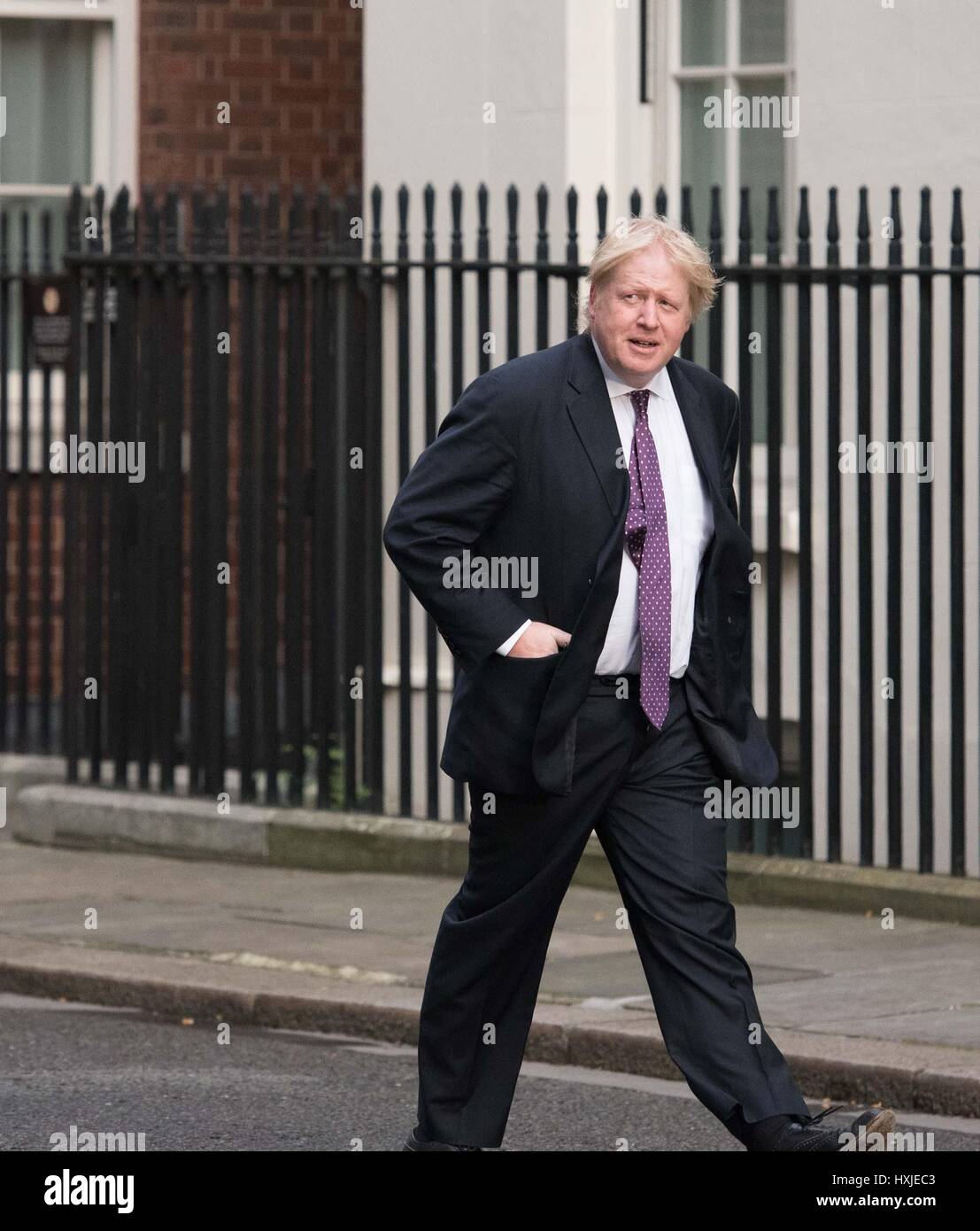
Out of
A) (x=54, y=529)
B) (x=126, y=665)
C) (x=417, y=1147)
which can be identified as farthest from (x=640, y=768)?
(x=54, y=529)

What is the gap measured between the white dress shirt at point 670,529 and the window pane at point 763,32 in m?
4.92

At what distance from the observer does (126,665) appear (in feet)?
33.8

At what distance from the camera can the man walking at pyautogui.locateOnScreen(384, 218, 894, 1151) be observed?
500cm

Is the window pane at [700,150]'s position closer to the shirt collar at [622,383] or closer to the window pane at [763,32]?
the window pane at [763,32]

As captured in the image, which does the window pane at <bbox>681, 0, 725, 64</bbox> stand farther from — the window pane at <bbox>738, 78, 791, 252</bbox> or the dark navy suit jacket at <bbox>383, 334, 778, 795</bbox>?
the dark navy suit jacket at <bbox>383, 334, 778, 795</bbox>

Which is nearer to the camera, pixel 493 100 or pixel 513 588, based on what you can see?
pixel 513 588

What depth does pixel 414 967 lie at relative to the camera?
7855 mm

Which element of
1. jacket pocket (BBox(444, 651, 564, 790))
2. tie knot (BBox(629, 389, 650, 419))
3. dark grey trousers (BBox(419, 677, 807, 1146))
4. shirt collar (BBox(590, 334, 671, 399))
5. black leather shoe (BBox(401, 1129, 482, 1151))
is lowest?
black leather shoe (BBox(401, 1129, 482, 1151))

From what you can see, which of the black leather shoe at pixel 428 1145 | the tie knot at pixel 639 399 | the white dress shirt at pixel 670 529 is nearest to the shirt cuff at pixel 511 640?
the white dress shirt at pixel 670 529

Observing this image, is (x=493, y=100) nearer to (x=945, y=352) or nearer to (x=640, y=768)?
(x=945, y=352)

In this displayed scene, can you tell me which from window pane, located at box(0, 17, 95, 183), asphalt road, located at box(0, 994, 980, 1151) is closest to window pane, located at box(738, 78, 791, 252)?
asphalt road, located at box(0, 994, 980, 1151)

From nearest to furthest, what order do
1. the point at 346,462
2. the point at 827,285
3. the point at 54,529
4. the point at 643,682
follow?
the point at 643,682, the point at 827,285, the point at 346,462, the point at 54,529

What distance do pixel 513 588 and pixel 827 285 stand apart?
3.97 metres

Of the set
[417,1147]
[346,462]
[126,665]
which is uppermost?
[346,462]
